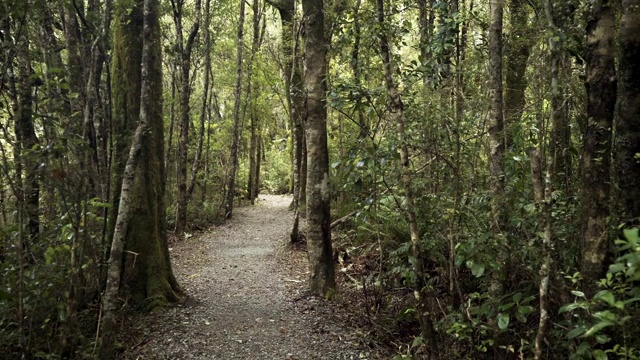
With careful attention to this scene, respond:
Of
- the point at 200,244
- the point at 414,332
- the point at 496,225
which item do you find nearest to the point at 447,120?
the point at 496,225

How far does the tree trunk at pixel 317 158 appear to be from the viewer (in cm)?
693

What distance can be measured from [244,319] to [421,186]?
131 inches

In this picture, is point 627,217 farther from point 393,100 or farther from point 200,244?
point 200,244

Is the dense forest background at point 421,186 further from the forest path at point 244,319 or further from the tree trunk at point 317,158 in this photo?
the forest path at point 244,319

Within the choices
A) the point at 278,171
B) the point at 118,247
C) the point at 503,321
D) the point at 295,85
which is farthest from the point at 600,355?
the point at 278,171

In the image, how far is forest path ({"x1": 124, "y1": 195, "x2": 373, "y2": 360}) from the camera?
17.2 feet

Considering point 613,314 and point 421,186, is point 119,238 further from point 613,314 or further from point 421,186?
point 613,314

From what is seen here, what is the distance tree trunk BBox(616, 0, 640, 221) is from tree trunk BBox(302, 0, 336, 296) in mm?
4250

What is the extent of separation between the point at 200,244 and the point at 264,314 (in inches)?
238

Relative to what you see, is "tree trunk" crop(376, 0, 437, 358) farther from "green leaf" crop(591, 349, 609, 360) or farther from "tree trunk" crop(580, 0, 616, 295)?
"green leaf" crop(591, 349, 609, 360)

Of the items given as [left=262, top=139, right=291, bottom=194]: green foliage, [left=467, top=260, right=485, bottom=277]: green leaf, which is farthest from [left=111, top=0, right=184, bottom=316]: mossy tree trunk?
[left=262, top=139, right=291, bottom=194]: green foliage

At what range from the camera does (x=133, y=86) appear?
644 cm

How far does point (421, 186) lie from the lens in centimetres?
576

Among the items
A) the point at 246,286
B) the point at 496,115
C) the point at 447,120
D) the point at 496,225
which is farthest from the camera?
the point at 246,286
